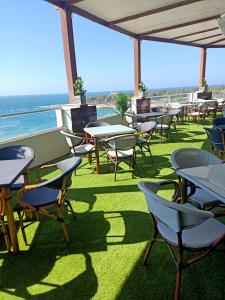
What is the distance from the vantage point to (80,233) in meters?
2.51

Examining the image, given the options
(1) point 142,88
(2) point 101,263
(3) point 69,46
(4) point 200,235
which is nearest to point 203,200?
(4) point 200,235

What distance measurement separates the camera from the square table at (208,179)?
1538 mm

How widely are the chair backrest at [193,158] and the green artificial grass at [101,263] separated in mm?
791

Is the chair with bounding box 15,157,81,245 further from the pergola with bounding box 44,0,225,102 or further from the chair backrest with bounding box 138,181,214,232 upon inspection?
the pergola with bounding box 44,0,225,102

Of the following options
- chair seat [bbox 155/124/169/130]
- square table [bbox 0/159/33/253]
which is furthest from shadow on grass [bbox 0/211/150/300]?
chair seat [bbox 155/124/169/130]

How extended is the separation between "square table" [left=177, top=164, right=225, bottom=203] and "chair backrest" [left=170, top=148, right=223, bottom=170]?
36 centimetres

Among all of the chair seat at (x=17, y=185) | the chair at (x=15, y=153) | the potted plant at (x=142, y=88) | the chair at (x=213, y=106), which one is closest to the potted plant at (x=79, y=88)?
the chair at (x=15, y=153)

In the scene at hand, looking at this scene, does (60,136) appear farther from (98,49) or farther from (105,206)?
(98,49)

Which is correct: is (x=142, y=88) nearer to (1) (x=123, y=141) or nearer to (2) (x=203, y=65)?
(2) (x=203, y=65)

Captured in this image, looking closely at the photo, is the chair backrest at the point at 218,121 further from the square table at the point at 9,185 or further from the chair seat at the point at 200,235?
the square table at the point at 9,185

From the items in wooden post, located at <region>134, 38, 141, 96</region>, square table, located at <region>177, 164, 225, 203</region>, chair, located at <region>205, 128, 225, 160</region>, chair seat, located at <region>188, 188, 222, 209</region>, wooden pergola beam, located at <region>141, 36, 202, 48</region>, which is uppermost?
wooden pergola beam, located at <region>141, 36, 202, 48</region>

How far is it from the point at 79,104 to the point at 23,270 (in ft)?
14.0

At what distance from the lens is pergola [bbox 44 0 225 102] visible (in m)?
5.19

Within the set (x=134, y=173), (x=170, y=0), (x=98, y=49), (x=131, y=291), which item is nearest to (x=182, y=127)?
(x=170, y=0)
